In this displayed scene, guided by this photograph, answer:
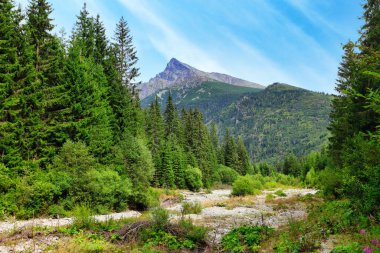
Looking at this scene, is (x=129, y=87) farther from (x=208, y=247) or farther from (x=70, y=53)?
(x=208, y=247)

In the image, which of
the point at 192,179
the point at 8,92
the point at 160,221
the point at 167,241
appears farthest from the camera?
the point at 192,179

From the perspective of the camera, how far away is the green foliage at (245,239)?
33.7 ft

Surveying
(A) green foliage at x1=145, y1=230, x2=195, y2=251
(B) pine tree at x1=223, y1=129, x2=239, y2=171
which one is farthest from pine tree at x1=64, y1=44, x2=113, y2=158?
(B) pine tree at x1=223, y1=129, x2=239, y2=171

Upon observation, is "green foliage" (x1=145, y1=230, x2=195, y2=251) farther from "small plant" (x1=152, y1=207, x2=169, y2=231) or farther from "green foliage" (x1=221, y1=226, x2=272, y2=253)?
"green foliage" (x1=221, y1=226, x2=272, y2=253)

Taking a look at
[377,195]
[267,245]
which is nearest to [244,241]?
[267,245]

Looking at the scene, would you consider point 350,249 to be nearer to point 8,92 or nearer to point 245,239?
point 245,239

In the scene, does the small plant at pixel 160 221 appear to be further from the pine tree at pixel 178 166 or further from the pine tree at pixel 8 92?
the pine tree at pixel 178 166

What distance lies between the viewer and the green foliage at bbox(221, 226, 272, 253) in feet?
33.7

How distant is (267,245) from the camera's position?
34.1 ft

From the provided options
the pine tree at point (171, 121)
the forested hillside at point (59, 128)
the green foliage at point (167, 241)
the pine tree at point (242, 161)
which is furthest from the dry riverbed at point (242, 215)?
the pine tree at point (242, 161)

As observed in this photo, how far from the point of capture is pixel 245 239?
11.2 meters

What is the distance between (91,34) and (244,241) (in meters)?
34.5

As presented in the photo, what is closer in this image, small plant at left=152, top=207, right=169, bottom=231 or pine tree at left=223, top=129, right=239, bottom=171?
small plant at left=152, top=207, right=169, bottom=231

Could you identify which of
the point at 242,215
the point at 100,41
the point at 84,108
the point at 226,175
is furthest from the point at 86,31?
the point at 226,175
